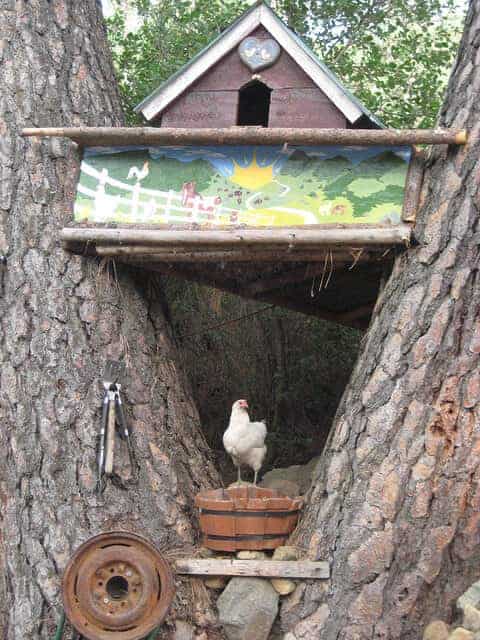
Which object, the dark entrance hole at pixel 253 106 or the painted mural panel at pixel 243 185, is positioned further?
the dark entrance hole at pixel 253 106

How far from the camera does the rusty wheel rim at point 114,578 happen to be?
3.69 metres

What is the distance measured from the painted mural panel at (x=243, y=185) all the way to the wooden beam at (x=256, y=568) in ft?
5.16

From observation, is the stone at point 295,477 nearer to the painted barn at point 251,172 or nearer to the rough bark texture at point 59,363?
the rough bark texture at point 59,363

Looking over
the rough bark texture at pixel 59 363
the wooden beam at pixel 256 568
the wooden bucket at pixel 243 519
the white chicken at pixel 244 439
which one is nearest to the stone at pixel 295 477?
the white chicken at pixel 244 439

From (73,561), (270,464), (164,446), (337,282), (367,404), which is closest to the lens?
(73,561)

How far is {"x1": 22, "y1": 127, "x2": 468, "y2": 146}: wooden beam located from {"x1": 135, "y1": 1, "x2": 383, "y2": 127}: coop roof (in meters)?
0.30

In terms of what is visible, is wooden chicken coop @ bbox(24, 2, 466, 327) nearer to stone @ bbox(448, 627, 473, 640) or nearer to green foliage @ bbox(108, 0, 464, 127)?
stone @ bbox(448, 627, 473, 640)

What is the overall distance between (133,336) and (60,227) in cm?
67

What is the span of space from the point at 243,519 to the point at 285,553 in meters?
0.24

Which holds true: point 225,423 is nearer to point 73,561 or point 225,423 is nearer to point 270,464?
point 270,464

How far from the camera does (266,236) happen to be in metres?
4.19

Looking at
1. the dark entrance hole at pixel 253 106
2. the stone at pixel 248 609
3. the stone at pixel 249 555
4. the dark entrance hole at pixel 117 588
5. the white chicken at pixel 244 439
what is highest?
the dark entrance hole at pixel 253 106

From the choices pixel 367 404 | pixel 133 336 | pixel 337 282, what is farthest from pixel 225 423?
pixel 367 404

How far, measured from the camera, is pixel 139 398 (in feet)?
14.6
